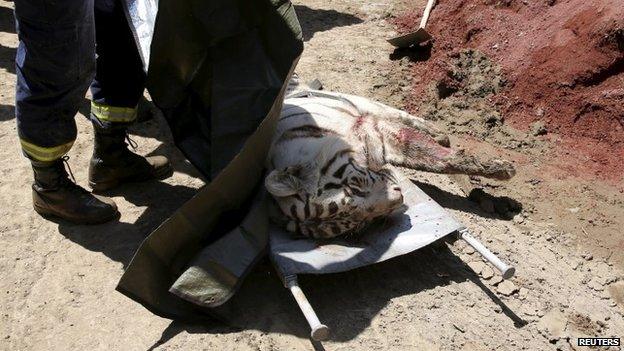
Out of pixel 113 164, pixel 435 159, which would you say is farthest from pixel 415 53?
pixel 113 164

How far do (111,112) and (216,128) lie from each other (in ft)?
2.65

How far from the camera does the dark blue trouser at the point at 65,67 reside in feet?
8.68

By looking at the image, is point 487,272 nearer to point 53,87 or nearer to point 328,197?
point 328,197

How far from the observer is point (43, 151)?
3.01 meters

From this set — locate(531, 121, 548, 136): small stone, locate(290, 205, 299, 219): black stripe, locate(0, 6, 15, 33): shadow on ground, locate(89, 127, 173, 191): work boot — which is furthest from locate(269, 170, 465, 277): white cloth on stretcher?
locate(0, 6, 15, 33): shadow on ground

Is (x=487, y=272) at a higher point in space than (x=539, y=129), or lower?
lower

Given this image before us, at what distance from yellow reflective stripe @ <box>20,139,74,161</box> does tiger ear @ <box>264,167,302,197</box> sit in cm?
101

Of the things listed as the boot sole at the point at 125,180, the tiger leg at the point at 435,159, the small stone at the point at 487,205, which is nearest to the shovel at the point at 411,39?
the tiger leg at the point at 435,159

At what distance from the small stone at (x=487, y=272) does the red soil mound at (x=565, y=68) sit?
1228mm

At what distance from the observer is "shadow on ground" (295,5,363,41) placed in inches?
235

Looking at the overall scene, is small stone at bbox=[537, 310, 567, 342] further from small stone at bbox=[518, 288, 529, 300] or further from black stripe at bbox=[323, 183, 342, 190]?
black stripe at bbox=[323, 183, 342, 190]

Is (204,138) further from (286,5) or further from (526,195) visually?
(526,195)

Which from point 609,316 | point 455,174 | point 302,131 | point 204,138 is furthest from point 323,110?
point 609,316

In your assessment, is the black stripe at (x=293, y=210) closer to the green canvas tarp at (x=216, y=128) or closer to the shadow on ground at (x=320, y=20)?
the green canvas tarp at (x=216, y=128)
